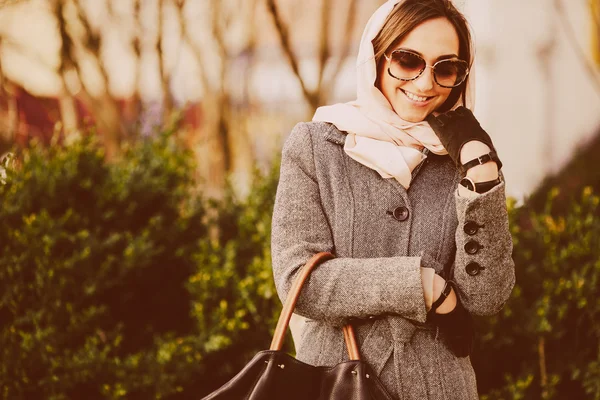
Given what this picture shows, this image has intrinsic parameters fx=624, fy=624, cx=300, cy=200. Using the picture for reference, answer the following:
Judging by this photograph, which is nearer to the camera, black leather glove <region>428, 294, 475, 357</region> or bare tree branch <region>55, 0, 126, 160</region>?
black leather glove <region>428, 294, 475, 357</region>

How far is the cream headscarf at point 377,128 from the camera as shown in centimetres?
182

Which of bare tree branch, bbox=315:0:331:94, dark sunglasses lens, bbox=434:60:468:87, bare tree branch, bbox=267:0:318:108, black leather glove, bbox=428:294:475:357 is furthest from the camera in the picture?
bare tree branch, bbox=315:0:331:94

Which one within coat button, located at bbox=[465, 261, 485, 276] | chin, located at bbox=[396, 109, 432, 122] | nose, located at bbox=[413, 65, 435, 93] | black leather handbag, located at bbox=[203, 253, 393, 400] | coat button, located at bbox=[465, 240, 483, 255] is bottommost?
Result: black leather handbag, located at bbox=[203, 253, 393, 400]

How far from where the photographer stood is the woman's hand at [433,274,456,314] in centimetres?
168

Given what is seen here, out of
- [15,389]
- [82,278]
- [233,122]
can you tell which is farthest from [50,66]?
[15,389]

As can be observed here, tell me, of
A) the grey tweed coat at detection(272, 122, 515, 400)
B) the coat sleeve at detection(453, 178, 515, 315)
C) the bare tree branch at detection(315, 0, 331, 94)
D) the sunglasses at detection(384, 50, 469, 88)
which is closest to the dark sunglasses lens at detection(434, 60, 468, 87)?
the sunglasses at detection(384, 50, 469, 88)

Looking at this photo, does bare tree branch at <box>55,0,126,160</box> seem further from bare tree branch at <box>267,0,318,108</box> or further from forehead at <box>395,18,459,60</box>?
forehead at <box>395,18,459,60</box>

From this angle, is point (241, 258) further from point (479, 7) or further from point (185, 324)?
point (479, 7)

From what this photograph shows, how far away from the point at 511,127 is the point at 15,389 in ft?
20.0

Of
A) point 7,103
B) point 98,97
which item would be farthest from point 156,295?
point 7,103

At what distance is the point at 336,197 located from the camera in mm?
1819

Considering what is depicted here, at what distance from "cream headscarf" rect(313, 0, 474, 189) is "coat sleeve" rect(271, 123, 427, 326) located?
0.14m

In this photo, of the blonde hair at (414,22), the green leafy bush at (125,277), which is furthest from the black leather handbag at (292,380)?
the green leafy bush at (125,277)

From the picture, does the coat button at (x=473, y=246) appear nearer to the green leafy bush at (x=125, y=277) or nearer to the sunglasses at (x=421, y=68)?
the sunglasses at (x=421, y=68)
